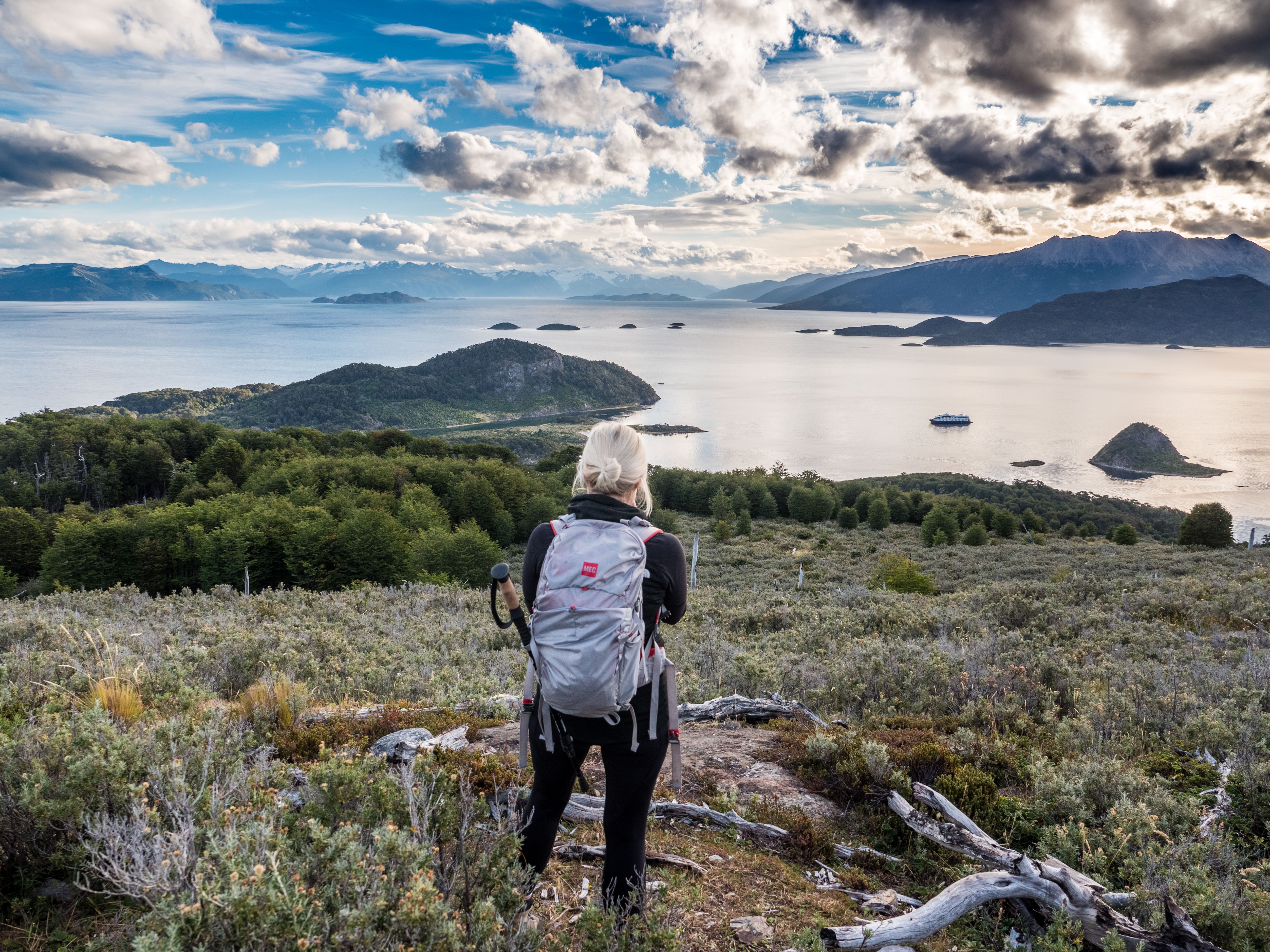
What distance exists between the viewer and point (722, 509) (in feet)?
181

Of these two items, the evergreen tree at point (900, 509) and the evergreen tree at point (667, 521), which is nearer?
the evergreen tree at point (667, 521)

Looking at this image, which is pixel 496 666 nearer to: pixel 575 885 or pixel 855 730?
pixel 855 730

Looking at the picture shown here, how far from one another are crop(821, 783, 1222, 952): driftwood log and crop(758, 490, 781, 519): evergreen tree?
57299 millimetres

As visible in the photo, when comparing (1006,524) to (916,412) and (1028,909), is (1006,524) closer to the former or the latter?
(1028,909)

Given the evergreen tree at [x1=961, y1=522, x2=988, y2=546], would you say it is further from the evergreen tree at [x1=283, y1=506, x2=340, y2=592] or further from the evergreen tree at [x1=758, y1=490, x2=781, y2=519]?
the evergreen tree at [x1=283, y1=506, x2=340, y2=592]

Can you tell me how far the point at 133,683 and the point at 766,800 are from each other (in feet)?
15.3

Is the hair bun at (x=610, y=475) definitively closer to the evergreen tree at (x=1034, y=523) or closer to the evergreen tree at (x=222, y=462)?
the evergreen tree at (x=1034, y=523)

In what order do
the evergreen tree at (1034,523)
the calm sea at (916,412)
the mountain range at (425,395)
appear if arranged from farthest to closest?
1. the mountain range at (425,395)
2. the calm sea at (916,412)
3. the evergreen tree at (1034,523)

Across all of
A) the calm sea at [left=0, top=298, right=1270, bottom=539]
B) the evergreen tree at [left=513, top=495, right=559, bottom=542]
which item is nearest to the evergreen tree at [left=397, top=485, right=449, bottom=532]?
the evergreen tree at [left=513, top=495, right=559, bottom=542]

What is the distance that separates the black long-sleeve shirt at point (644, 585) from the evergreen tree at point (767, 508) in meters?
58.2

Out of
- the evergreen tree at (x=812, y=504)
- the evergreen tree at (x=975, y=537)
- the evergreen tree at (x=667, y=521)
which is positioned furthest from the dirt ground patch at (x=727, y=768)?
the evergreen tree at (x=812, y=504)

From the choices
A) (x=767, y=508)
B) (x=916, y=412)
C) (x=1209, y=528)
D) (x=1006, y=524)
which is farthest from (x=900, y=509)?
(x=916, y=412)

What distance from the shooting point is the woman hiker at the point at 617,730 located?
251 cm

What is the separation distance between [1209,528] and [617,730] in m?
48.3
